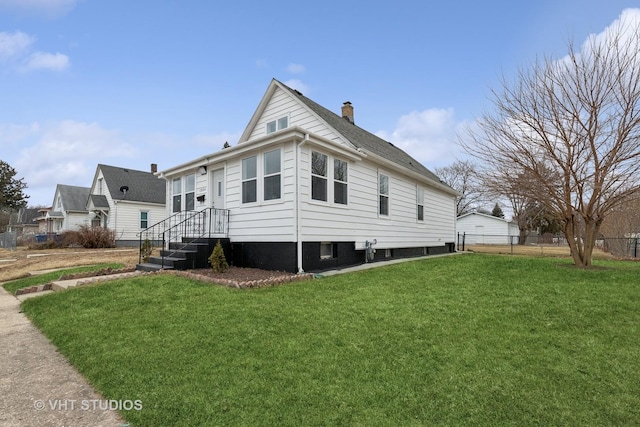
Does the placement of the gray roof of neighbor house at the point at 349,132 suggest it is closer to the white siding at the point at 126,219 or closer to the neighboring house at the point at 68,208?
the white siding at the point at 126,219

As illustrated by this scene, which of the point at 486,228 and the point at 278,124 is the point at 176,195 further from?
the point at 486,228

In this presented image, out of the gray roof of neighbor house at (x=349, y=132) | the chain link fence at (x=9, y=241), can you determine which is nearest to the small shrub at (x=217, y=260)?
the gray roof of neighbor house at (x=349, y=132)

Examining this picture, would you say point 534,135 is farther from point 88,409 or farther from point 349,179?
point 88,409

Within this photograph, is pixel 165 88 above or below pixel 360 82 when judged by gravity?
below

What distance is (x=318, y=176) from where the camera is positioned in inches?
Result: 354

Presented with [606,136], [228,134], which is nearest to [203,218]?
[606,136]

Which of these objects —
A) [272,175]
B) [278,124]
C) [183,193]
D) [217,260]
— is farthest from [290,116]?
[217,260]

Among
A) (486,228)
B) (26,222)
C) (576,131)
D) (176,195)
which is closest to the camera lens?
(576,131)

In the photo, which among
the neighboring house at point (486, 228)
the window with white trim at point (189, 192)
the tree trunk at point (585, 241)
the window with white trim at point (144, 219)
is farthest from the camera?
the neighboring house at point (486, 228)

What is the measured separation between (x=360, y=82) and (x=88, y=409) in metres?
15.4

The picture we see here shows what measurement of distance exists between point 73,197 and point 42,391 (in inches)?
1385

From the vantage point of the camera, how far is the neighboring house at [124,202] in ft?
87.4

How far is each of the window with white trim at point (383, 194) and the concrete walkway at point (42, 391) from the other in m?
9.34

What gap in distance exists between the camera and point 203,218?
10523 millimetres
